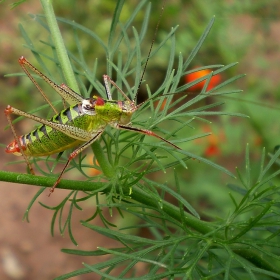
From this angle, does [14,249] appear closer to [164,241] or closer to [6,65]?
[6,65]

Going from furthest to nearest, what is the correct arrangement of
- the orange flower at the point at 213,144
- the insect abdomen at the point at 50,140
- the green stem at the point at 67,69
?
the orange flower at the point at 213,144, the insect abdomen at the point at 50,140, the green stem at the point at 67,69

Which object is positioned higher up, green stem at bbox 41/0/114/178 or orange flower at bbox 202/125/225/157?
green stem at bbox 41/0/114/178

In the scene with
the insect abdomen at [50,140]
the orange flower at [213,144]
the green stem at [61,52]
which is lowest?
the orange flower at [213,144]

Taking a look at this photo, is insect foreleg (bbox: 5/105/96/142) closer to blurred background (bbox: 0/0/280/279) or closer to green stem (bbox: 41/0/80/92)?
green stem (bbox: 41/0/80/92)

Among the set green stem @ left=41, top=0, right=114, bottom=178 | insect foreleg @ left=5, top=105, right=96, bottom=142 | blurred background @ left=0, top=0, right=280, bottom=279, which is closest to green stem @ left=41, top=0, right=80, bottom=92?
green stem @ left=41, top=0, right=114, bottom=178

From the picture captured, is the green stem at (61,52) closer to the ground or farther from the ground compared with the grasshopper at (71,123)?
farther from the ground

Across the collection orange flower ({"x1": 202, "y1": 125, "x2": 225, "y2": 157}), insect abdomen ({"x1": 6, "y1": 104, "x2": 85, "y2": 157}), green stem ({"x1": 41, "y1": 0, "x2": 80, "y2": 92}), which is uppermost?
green stem ({"x1": 41, "y1": 0, "x2": 80, "y2": 92})

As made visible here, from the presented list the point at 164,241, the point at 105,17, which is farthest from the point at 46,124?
the point at 105,17

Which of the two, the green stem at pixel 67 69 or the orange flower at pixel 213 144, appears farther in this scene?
the orange flower at pixel 213 144

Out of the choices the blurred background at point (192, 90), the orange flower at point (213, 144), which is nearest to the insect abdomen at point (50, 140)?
the blurred background at point (192, 90)

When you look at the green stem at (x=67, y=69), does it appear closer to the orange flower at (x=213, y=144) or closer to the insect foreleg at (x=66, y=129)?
the insect foreleg at (x=66, y=129)
